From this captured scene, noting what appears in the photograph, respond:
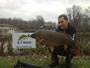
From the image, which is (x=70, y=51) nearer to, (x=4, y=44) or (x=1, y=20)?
(x=4, y=44)

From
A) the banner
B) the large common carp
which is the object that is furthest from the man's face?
the banner

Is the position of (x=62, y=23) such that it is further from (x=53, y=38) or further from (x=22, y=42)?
(x=22, y=42)

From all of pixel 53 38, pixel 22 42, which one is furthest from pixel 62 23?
pixel 22 42

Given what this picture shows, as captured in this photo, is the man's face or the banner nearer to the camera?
the man's face

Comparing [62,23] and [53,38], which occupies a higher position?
[62,23]

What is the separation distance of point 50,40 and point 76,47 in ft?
2.04

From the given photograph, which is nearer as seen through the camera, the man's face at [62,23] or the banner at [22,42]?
the man's face at [62,23]

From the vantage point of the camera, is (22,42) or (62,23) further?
(22,42)

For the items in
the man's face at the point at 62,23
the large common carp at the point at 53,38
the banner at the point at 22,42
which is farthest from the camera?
the banner at the point at 22,42

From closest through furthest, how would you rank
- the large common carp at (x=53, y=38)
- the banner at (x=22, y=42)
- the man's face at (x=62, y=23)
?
the large common carp at (x=53, y=38) → the man's face at (x=62, y=23) → the banner at (x=22, y=42)

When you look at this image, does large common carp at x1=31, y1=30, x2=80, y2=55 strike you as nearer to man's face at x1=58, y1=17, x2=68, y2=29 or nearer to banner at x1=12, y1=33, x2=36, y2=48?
man's face at x1=58, y1=17, x2=68, y2=29

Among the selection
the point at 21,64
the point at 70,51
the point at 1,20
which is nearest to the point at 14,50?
the point at 70,51

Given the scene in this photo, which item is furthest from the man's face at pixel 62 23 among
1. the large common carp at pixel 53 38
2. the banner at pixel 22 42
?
the banner at pixel 22 42

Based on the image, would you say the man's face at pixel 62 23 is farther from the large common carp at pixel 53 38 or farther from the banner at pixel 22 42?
the banner at pixel 22 42
